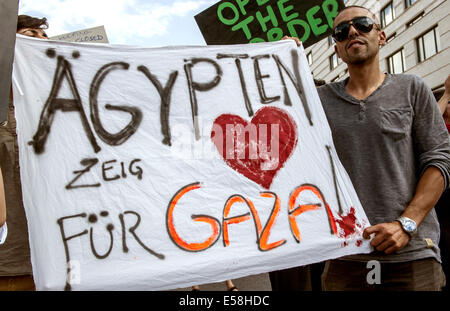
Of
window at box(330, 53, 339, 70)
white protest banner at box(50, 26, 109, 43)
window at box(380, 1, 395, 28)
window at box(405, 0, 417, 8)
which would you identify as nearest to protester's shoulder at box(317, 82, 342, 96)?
white protest banner at box(50, 26, 109, 43)

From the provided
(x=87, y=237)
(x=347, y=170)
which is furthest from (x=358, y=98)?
(x=87, y=237)

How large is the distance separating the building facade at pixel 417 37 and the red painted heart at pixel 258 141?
1505 cm

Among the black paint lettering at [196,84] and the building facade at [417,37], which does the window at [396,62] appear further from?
the black paint lettering at [196,84]

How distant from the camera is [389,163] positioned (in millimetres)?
1865

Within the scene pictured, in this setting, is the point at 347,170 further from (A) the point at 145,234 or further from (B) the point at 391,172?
(A) the point at 145,234

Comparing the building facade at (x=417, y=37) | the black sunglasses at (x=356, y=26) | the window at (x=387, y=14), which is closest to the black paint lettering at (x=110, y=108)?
the black sunglasses at (x=356, y=26)

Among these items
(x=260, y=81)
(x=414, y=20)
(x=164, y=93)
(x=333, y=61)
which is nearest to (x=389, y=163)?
(x=260, y=81)

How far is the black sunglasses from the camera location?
6.66 feet

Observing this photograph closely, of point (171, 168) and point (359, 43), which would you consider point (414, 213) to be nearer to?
point (359, 43)

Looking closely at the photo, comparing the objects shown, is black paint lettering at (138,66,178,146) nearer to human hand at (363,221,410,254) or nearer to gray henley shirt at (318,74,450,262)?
gray henley shirt at (318,74,450,262)

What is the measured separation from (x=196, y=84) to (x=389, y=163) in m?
1.03

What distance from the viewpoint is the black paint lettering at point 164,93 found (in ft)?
6.40
